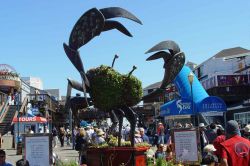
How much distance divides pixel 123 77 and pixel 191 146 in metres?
2.22

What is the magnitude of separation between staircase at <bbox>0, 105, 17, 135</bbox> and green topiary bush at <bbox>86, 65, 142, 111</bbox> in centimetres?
2890

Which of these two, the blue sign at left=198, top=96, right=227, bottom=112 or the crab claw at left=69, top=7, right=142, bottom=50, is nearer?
the crab claw at left=69, top=7, right=142, bottom=50

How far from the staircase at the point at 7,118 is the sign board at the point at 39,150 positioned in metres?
29.7

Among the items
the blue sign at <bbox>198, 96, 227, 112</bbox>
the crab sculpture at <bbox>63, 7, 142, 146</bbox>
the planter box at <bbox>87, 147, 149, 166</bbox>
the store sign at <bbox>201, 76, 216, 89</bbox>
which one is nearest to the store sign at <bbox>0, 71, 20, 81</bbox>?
the store sign at <bbox>201, 76, 216, 89</bbox>

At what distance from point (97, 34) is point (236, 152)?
5.01 m

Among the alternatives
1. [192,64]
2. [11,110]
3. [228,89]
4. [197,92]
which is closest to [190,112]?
[197,92]

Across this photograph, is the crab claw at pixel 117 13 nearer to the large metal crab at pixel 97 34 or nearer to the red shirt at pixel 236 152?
the large metal crab at pixel 97 34

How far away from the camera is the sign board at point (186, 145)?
10664 millimetres

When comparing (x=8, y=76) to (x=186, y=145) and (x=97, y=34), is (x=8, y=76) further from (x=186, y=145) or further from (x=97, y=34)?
(x=186, y=145)

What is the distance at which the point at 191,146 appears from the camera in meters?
10.8

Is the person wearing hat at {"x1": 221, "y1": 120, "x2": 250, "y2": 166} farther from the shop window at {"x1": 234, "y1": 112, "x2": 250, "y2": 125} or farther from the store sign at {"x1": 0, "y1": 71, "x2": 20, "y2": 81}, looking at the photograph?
the store sign at {"x1": 0, "y1": 71, "x2": 20, "y2": 81}

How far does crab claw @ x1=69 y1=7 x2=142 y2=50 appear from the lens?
402 inches

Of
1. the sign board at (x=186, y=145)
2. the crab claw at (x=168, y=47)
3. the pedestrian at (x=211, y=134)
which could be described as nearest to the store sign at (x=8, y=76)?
the pedestrian at (x=211, y=134)

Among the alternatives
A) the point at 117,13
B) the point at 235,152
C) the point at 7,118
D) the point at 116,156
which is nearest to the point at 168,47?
the point at 117,13
